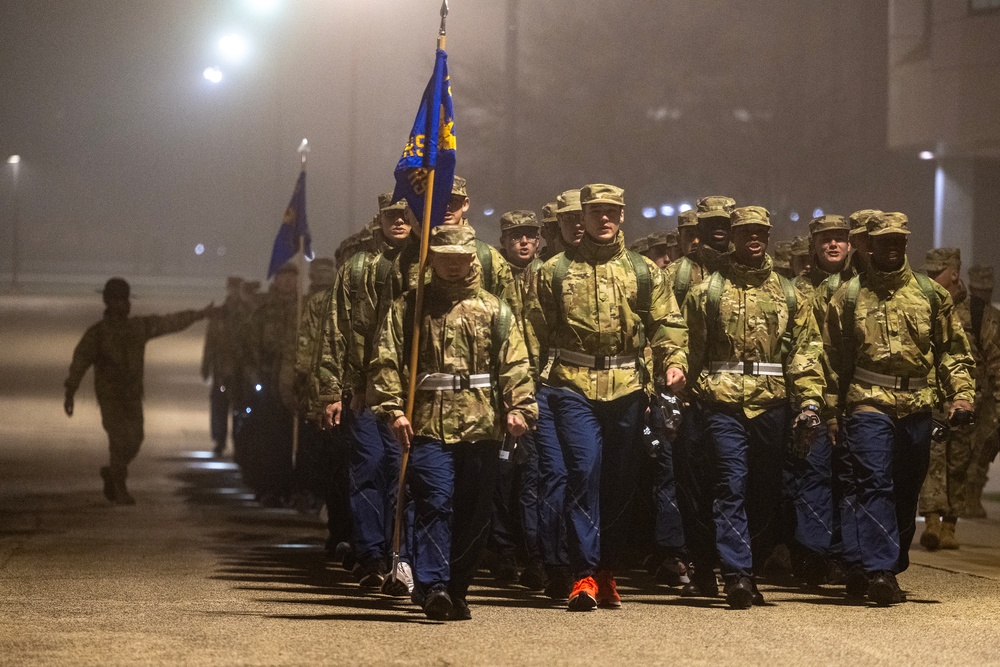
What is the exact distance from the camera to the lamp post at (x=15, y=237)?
198ft

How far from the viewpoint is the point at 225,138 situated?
87.6m

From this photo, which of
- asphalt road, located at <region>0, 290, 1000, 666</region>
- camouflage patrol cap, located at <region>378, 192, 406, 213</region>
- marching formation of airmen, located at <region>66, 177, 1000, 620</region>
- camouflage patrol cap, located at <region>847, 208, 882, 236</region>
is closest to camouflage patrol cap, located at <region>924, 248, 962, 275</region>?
marching formation of airmen, located at <region>66, 177, 1000, 620</region>

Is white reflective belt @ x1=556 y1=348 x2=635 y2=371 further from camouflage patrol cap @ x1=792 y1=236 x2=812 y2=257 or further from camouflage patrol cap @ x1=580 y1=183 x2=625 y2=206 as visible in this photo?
camouflage patrol cap @ x1=792 y1=236 x2=812 y2=257

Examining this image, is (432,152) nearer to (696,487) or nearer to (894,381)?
(696,487)

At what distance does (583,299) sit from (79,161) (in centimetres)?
7990

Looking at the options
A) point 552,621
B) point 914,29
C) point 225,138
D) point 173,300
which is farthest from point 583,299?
point 225,138

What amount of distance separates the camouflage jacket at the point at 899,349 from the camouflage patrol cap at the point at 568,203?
1.66 m

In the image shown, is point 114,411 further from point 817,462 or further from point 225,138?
point 225,138

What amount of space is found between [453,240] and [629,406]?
4.69ft

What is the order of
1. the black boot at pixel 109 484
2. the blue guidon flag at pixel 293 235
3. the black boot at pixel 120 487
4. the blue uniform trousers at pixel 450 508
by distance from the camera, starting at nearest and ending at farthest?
1. the blue uniform trousers at pixel 450 508
2. the black boot at pixel 120 487
3. the black boot at pixel 109 484
4. the blue guidon flag at pixel 293 235

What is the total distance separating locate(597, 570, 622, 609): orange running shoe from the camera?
1055 cm

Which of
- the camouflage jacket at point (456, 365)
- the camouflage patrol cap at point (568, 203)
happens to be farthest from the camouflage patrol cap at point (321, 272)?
the camouflage jacket at point (456, 365)

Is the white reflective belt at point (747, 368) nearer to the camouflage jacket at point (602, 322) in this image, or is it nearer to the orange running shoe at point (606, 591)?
the camouflage jacket at point (602, 322)

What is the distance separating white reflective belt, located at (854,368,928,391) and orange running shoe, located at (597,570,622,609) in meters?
1.89
